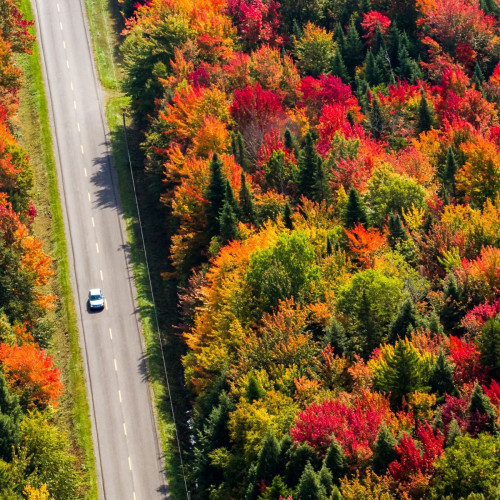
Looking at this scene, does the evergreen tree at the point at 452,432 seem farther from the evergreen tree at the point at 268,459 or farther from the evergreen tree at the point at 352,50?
the evergreen tree at the point at 352,50

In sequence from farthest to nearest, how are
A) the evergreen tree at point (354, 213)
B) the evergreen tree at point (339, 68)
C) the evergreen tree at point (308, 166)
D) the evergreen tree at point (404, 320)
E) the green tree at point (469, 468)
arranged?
the evergreen tree at point (339, 68)
the evergreen tree at point (308, 166)
the evergreen tree at point (354, 213)
the evergreen tree at point (404, 320)
the green tree at point (469, 468)

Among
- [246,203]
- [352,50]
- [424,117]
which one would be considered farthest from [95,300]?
[352,50]

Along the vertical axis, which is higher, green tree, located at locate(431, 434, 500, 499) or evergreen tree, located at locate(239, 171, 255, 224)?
evergreen tree, located at locate(239, 171, 255, 224)

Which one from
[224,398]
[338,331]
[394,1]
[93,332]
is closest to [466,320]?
[338,331]

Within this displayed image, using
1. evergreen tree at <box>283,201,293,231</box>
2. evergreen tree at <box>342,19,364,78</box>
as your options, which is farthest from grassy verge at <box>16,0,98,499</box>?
evergreen tree at <box>342,19,364,78</box>

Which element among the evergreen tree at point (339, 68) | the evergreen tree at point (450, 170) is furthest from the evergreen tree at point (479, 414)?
the evergreen tree at point (339, 68)

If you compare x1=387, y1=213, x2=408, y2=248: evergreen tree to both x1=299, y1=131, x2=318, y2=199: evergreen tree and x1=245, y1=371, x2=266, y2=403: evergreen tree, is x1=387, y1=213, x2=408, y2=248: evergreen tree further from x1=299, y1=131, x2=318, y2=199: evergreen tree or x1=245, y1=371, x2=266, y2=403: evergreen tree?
x1=245, y1=371, x2=266, y2=403: evergreen tree

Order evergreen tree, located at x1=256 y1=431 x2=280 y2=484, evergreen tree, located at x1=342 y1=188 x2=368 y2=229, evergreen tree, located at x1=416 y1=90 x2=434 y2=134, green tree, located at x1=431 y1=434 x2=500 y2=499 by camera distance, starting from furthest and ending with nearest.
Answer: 1. evergreen tree, located at x1=416 y1=90 x2=434 y2=134
2. evergreen tree, located at x1=342 y1=188 x2=368 y2=229
3. evergreen tree, located at x1=256 y1=431 x2=280 y2=484
4. green tree, located at x1=431 y1=434 x2=500 y2=499
